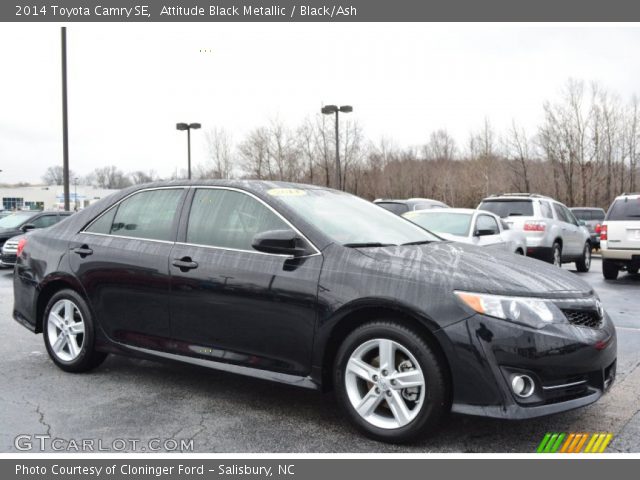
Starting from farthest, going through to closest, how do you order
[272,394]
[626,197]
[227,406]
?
[626,197] → [272,394] → [227,406]

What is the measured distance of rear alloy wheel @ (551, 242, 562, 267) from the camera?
542 inches

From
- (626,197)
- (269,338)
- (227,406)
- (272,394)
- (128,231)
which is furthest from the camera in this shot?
(626,197)

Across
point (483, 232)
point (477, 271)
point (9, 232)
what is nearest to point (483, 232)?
point (483, 232)

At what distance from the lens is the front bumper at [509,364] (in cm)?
338

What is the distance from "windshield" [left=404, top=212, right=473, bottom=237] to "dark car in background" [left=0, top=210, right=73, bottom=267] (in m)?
8.70

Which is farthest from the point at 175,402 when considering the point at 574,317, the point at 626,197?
the point at 626,197

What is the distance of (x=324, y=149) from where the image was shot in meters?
48.7

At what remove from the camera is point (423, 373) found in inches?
139

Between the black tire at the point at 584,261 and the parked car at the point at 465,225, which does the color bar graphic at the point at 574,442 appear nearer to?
the parked car at the point at 465,225

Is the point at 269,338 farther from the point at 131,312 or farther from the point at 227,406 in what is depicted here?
the point at 131,312

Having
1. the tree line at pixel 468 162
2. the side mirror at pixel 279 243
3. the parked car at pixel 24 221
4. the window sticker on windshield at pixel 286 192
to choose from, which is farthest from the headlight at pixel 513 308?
the tree line at pixel 468 162

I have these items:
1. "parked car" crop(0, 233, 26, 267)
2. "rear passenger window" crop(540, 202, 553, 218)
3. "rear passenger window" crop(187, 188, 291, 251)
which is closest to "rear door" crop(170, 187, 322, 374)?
"rear passenger window" crop(187, 188, 291, 251)

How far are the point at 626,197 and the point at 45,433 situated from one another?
11.3m

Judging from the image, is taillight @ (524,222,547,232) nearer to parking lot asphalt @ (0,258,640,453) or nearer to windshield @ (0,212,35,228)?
parking lot asphalt @ (0,258,640,453)
